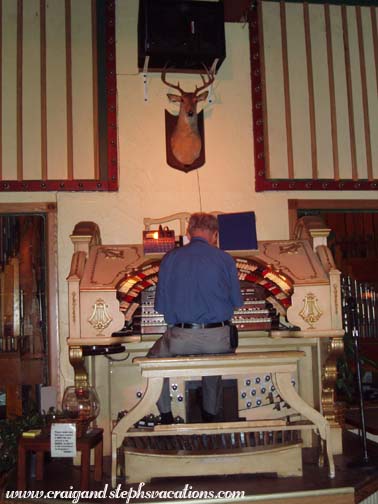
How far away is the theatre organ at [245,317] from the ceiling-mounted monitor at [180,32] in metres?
1.63

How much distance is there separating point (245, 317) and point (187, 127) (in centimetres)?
194

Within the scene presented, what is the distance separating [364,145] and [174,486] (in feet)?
13.1

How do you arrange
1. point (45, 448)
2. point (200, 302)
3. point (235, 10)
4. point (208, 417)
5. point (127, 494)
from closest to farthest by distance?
1. point (127, 494)
2. point (45, 448)
3. point (200, 302)
4. point (208, 417)
5. point (235, 10)

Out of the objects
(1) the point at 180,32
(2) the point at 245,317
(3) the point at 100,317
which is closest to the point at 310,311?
(2) the point at 245,317

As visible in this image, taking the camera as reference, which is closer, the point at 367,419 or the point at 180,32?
the point at 367,419

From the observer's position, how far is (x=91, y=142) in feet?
17.9

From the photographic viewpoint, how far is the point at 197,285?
3775mm

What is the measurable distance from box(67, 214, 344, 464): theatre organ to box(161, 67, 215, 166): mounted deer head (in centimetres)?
90

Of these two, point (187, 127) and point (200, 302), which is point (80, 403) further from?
point (187, 127)

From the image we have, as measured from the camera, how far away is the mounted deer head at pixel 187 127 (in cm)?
521

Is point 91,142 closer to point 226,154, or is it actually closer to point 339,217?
point 226,154

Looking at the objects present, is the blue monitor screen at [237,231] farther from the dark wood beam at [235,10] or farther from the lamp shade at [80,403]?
the dark wood beam at [235,10]

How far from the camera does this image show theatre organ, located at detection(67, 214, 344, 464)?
401 cm

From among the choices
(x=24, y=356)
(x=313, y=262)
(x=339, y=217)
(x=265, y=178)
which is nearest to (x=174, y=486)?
(x=313, y=262)
